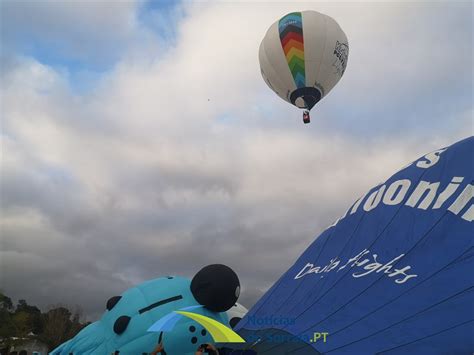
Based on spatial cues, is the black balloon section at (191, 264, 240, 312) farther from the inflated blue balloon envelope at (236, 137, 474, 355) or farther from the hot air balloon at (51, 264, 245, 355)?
the inflated blue balloon envelope at (236, 137, 474, 355)

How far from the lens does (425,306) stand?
19.0 feet

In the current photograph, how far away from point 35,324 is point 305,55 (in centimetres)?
5377

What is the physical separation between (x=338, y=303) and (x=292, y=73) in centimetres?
876

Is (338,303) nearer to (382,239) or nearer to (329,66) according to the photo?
(382,239)

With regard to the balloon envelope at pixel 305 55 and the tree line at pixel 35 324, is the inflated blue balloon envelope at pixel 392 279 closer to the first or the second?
the balloon envelope at pixel 305 55

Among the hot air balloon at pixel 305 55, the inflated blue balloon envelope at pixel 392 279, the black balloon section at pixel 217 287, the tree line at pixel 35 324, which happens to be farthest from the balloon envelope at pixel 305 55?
the tree line at pixel 35 324

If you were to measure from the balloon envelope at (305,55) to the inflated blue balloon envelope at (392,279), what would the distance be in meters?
6.32

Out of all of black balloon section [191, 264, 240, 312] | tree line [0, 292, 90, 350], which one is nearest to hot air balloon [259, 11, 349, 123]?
black balloon section [191, 264, 240, 312]

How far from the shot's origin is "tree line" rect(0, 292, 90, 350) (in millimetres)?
38750

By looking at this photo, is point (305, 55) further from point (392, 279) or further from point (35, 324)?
point (35, 324)

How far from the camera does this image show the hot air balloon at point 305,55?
13.5m

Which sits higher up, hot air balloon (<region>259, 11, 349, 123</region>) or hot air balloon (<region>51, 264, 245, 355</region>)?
hot air balloon (<region>259, 11, 349, 123</region>)

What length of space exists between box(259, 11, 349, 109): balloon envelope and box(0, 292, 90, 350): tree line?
114ft

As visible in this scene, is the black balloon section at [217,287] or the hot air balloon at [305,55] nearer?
the black balloon section at [217,287]
